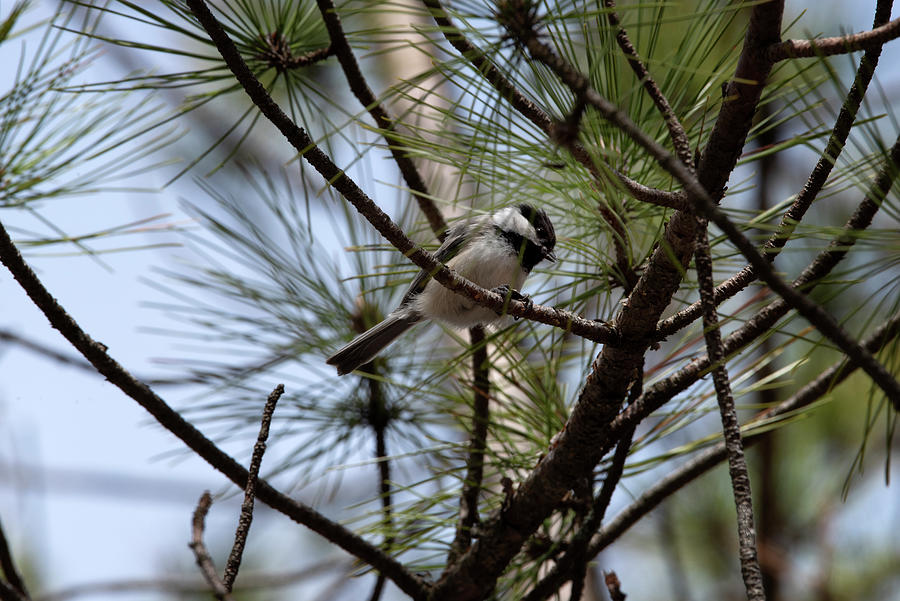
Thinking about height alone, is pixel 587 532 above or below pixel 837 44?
below

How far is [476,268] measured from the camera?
2.38 m

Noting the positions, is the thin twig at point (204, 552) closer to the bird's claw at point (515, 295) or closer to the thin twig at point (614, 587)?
the bird's claw at point (515, 295)

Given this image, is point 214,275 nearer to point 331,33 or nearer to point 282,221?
point 282,221

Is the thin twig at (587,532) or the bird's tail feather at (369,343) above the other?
the bird's tail feather at (369,343)

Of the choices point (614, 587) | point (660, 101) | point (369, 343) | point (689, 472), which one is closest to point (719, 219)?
point (660, 101)

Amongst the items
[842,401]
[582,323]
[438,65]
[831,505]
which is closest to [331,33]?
[438,65]

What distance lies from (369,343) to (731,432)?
134 centimetres

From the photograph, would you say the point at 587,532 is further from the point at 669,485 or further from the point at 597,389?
the point at 597,389

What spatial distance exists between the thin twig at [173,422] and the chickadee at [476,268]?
678mm

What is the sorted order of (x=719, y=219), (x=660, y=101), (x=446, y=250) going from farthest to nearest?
(x=446, y=250) < (x=660, y=101) < (x=719, y=219)

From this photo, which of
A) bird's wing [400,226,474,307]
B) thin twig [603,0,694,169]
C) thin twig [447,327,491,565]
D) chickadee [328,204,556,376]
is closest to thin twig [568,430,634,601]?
thin twig [447,327,491,565]

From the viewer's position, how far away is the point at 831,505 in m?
3.02

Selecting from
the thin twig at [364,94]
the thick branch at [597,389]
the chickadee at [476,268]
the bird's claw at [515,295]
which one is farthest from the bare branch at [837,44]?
the chickadee at [476,268]

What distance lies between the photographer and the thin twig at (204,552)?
879 mm
